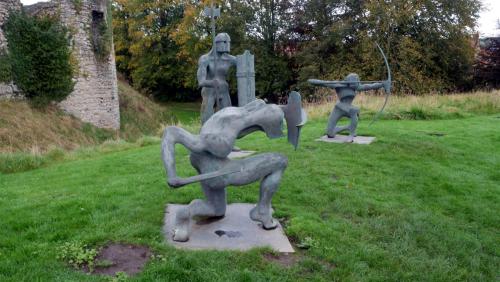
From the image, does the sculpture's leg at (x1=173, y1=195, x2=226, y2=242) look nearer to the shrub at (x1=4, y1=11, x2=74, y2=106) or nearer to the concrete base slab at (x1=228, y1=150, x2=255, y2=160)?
the concrete base slab at (x1=228, y1=150, x2=255, y2=160)

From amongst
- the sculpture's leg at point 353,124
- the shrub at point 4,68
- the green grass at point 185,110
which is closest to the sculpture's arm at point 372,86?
the sculpture's leg at point 353,124

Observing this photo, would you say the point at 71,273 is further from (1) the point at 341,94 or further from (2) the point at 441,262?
(1) the point at 341,94

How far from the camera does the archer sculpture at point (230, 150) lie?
3871 millimetres

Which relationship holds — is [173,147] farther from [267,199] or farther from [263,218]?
[263,218]

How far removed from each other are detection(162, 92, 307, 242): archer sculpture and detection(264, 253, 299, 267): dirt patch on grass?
515 mm

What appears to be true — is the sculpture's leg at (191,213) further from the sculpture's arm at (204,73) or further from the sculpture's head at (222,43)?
the sculpture's head at (222,43)

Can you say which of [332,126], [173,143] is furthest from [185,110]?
[173,143]

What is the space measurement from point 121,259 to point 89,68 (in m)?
14.9

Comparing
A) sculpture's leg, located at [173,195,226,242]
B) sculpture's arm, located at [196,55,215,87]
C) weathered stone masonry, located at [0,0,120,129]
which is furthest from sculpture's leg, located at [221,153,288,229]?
weathered stone masonry, located at [0,0,120,129]

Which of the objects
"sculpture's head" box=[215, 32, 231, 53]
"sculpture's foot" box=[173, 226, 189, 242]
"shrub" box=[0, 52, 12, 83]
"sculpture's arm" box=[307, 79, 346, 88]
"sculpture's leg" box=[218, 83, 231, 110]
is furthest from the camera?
"shrub" box=[0, 52, 12, 83]

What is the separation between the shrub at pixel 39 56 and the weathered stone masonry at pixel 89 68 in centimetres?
63

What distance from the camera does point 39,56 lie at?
48.9 feet

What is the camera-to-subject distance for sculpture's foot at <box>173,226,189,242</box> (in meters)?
4.00

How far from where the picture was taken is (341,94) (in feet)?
30.8
